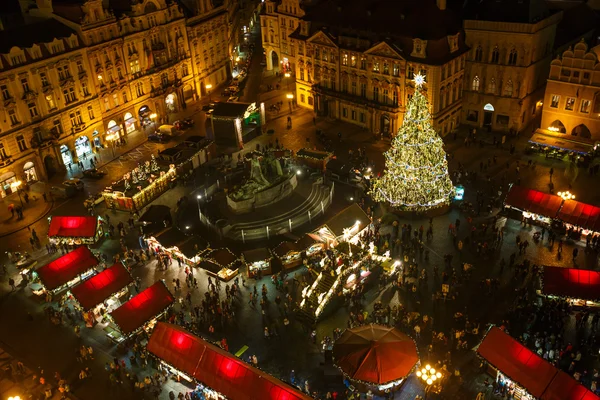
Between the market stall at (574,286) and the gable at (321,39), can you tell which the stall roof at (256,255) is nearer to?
the market stall at (574,286)

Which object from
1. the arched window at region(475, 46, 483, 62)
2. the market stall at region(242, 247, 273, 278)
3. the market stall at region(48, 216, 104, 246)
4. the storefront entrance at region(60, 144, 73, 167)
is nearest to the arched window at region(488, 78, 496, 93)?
the arched window at region(475, 46, 483, 62)

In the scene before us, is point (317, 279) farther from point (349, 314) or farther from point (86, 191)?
point (86, 191)

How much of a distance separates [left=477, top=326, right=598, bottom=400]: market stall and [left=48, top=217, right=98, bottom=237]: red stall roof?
35.6 meters

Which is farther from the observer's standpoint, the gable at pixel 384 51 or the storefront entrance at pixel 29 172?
the gable at pixel 384 51

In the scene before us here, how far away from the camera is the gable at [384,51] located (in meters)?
64.9

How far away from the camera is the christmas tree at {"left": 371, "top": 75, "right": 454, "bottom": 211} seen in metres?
48.8

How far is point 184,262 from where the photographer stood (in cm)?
4953

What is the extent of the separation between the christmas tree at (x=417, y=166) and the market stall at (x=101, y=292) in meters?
24.9

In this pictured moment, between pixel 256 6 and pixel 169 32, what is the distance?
44.8 metres

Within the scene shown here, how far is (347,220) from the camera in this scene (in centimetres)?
4928

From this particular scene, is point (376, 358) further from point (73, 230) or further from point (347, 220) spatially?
point (73, 230)

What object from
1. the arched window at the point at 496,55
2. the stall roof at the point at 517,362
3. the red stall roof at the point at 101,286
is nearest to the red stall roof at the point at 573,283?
the stall roof at the point at 517,362

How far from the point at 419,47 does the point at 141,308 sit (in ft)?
138

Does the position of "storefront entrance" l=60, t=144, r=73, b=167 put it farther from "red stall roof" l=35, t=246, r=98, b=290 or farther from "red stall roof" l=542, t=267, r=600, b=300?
"red stall roof" l=542, t=267, r=600, b=300
